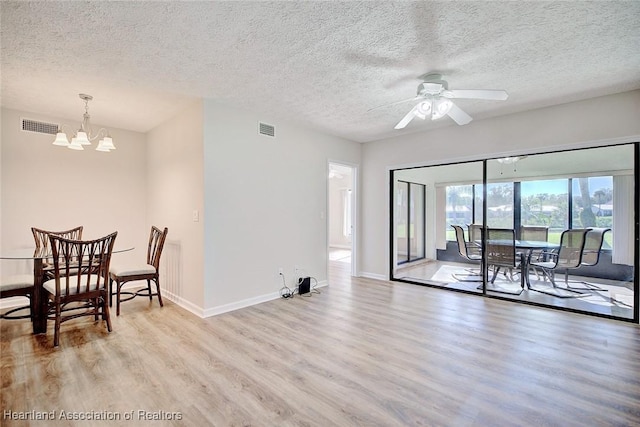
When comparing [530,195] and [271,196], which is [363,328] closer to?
[271,196]

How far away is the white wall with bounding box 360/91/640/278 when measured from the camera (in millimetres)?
3373

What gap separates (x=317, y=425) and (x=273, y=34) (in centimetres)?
265

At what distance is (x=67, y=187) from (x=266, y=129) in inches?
115

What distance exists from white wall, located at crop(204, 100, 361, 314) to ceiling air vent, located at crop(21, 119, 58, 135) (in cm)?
237

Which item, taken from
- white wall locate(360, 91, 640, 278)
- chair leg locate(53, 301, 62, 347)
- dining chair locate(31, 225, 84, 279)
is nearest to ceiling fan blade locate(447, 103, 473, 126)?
white wall locate(360, 91, 640, 278)

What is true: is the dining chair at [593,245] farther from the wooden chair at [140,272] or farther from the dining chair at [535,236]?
the wooden chair at [140,272]

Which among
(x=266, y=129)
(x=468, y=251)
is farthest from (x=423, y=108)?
(x=468, y=251)

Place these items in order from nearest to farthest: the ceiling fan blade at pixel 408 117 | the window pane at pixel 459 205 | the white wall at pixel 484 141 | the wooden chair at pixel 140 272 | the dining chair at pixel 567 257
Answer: the ceiling fan blade at pixel 408 117
the white wall at pixel 484 141
the wooden chair at pixel 140 272
the dining chair at pixel 567 257
the window pane at pixel 459 205

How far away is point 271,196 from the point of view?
4133 mm

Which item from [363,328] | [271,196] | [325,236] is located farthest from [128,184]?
[363,328]

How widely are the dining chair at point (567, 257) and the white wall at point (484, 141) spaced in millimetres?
1383

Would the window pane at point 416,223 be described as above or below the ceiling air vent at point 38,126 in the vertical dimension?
below

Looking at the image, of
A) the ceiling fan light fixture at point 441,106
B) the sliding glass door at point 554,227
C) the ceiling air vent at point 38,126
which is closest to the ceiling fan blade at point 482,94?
the ceiling fan light fixture at point 441,106

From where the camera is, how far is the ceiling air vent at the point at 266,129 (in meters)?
4.00
